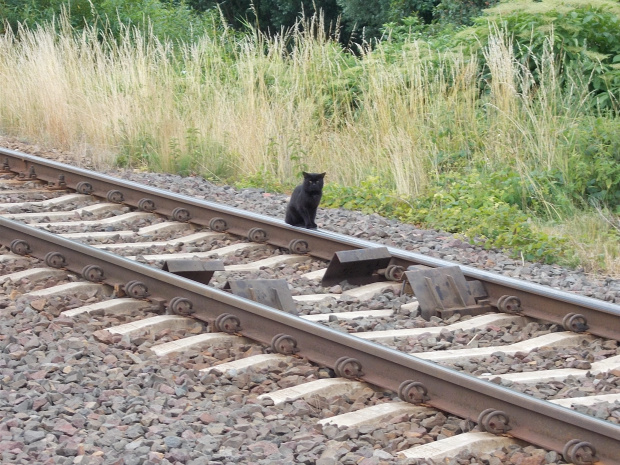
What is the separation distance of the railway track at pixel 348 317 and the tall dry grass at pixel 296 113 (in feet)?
8.89

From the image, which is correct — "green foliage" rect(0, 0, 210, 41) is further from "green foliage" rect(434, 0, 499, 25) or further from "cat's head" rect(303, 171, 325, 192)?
"cat's head" rect(303, 171, 325, 192)

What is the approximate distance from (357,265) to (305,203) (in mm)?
1068

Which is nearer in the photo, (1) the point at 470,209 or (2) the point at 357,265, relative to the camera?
(2) the point at 357,265

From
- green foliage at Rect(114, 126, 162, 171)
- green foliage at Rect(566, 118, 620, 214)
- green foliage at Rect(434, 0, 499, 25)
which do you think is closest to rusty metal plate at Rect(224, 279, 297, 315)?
green foliage at Rect(566, 118, 620, 214)

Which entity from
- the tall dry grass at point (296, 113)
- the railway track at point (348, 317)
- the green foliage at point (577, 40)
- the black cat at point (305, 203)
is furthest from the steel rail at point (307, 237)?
the green foliage at point (577, 40)

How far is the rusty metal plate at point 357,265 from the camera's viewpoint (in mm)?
5480

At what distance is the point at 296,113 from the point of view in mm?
10148

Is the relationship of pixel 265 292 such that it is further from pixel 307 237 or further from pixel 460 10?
pixel 460 10

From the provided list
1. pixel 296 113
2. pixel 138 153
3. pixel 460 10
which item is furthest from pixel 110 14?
pixel 296 113

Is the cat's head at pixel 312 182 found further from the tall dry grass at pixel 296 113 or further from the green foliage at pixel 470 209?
the tall dry grass at pixel 296 113

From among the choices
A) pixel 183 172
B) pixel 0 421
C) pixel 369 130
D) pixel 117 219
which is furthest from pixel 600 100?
pixel 0 421

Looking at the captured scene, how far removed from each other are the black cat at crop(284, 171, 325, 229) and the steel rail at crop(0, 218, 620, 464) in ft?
5.62

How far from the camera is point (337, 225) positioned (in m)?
7.31

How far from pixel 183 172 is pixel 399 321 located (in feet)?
17.8
